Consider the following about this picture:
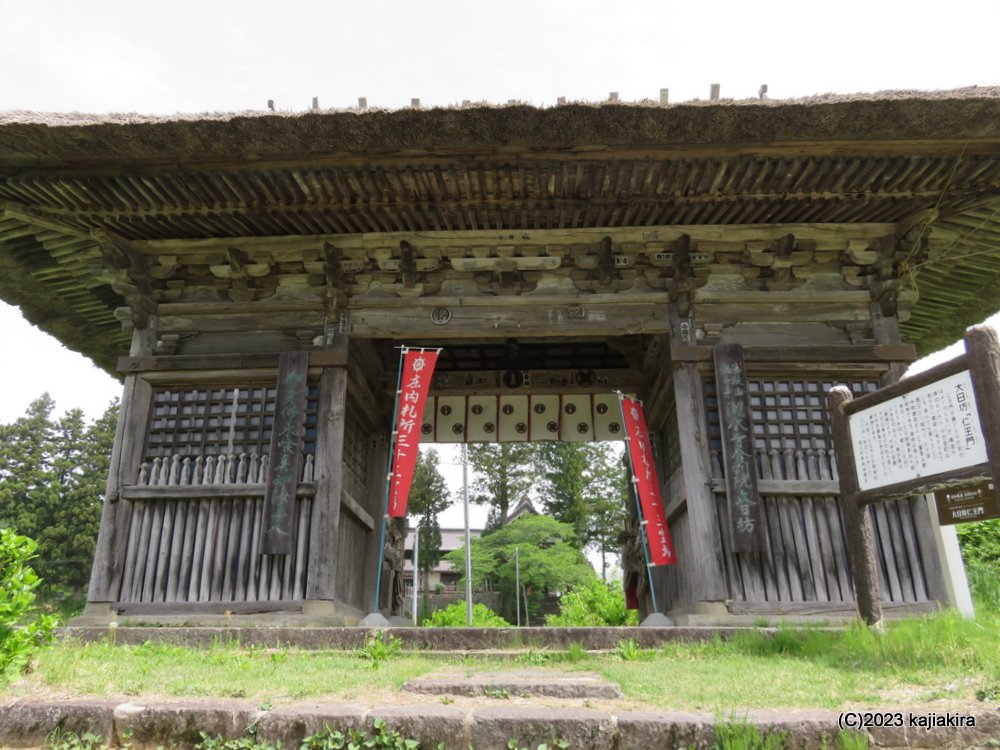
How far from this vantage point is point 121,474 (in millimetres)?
7176

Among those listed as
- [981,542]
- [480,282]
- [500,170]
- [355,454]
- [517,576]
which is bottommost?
[981,542]

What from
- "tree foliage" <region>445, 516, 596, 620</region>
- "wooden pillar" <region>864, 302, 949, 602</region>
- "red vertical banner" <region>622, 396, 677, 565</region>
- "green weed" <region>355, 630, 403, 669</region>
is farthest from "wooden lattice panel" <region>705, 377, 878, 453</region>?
"tree foliage" <region>445, 516, 596, 620</region>

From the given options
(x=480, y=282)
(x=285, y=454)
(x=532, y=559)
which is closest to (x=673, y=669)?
(x=285, y=454)

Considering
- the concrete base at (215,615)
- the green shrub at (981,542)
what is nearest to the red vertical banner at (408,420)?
the concrete base at (215,615)

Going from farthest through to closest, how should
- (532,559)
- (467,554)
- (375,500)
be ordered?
(532,559) → (467,554) → (375,500)

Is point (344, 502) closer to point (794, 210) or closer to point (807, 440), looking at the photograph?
point (807, 440)

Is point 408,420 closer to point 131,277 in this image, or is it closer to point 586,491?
point 131,277

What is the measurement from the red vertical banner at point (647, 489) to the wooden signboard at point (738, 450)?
3.87ft

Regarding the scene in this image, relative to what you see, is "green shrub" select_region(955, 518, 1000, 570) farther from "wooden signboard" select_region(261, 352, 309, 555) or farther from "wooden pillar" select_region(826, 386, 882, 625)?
"wooden signboard" select_region(261, 352, 309, 555)

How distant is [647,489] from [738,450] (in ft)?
4.47

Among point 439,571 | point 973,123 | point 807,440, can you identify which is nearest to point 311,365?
point 807,440

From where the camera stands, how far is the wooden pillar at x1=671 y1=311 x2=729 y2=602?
260 inches

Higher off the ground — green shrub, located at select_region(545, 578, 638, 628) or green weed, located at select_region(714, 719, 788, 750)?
green shrub, located at select_region(545, 578, 638, 628)

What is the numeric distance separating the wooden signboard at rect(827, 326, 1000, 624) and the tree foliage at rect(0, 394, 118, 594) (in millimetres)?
27715
